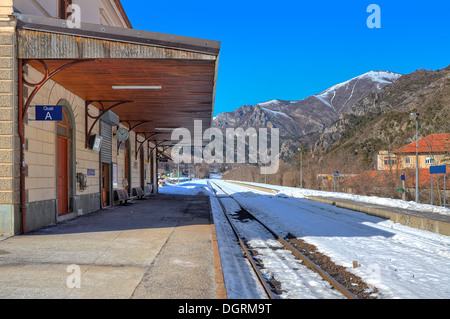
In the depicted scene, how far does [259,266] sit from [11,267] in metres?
4.35

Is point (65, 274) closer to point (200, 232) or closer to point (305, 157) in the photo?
point (200, 232)

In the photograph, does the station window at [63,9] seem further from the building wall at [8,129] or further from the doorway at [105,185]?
the doorway at [105,185]

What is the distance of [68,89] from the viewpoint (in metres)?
12.3

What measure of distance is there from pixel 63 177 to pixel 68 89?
117 inches

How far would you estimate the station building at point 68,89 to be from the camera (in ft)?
28.5

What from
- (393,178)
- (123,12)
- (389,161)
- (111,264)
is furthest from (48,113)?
(389,161)

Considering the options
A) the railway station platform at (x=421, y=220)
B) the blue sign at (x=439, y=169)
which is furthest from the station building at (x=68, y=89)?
the blue sign at (x=439, y=169)

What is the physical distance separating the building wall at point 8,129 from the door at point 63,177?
3.06m

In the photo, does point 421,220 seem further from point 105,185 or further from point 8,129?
point 8,129

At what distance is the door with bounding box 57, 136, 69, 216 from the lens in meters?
11.7

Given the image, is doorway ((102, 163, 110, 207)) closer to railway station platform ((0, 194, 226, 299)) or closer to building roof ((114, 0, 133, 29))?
railway station platform ((0, 194, 226, 299))

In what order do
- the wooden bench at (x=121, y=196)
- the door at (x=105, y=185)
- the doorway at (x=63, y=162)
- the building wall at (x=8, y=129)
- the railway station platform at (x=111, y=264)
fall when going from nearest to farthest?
1. the railway station platform at (x=111, y=264)
2. the building wall at (x=8, y=129)
3. the doorway at (x=63, y=162)
4. the door at (x=105, y=185)
5. the wooden bench at (x=121, y=196)

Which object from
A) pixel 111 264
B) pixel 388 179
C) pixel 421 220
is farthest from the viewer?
pixel 388 179

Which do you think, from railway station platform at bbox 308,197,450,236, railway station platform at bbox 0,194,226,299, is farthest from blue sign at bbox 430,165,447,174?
railway station platform at bbox 0,194,226,299
